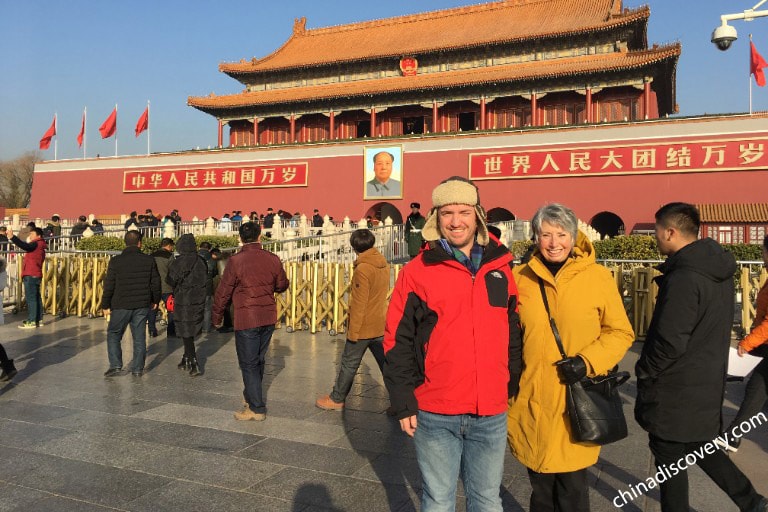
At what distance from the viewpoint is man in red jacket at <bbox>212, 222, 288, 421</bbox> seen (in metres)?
5.03

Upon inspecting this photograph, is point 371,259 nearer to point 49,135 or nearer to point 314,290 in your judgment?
point 314,290

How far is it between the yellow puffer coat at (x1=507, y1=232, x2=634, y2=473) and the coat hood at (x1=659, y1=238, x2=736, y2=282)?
40 centimetres

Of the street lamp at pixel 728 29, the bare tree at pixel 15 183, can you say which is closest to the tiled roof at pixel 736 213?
the street lamp at pixel 728 29

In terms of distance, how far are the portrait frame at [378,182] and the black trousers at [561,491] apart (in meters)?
22.8

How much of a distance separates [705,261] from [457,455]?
1.43 meters

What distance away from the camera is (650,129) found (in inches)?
835

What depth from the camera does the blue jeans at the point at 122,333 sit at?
6520mm

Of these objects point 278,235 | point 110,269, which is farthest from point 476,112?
point 110,269

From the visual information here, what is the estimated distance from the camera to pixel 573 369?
8.13 ft

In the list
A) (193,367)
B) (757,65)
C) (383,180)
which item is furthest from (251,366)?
(757,65)

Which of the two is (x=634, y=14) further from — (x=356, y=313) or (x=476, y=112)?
(x=356, y=313)

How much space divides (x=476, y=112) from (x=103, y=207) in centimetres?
1862

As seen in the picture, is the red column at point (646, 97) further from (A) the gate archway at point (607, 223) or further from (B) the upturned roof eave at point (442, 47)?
(A) the gate archway at point (607, 223)

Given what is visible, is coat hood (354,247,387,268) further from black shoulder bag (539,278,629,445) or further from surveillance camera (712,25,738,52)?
surveillance camera (712,25,738,52)
